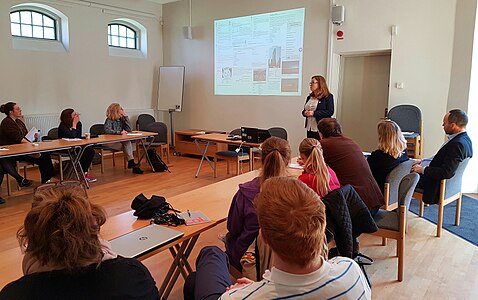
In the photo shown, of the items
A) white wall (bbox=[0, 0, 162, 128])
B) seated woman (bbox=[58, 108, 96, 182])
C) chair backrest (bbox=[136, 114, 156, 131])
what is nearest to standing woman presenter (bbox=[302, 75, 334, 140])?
seated woman (bbox=[58, 108, 96, 182])

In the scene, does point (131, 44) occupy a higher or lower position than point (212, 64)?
higher

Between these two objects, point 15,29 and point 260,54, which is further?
point 260,54

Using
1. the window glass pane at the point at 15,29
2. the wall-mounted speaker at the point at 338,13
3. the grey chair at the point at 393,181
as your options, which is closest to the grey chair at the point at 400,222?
the grey chair at the point at 393,181

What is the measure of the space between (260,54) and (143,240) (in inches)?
229

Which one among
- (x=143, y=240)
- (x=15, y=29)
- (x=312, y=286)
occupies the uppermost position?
(x=15, y=29)

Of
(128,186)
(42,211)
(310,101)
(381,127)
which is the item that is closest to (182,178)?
(128,186)

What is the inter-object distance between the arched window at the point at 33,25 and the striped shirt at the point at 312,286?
7.00 meters

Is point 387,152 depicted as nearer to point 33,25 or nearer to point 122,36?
point 33,25

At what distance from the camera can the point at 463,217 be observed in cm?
412

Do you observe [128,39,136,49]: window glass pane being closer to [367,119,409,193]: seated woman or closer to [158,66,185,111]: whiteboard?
[158,66,185,111]: whiteboard

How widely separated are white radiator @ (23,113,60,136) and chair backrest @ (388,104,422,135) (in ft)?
19.2

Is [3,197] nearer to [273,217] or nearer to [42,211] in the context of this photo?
[42,211]

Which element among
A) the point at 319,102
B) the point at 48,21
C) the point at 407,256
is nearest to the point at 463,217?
the point at 407,256

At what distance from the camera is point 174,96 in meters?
8.28
